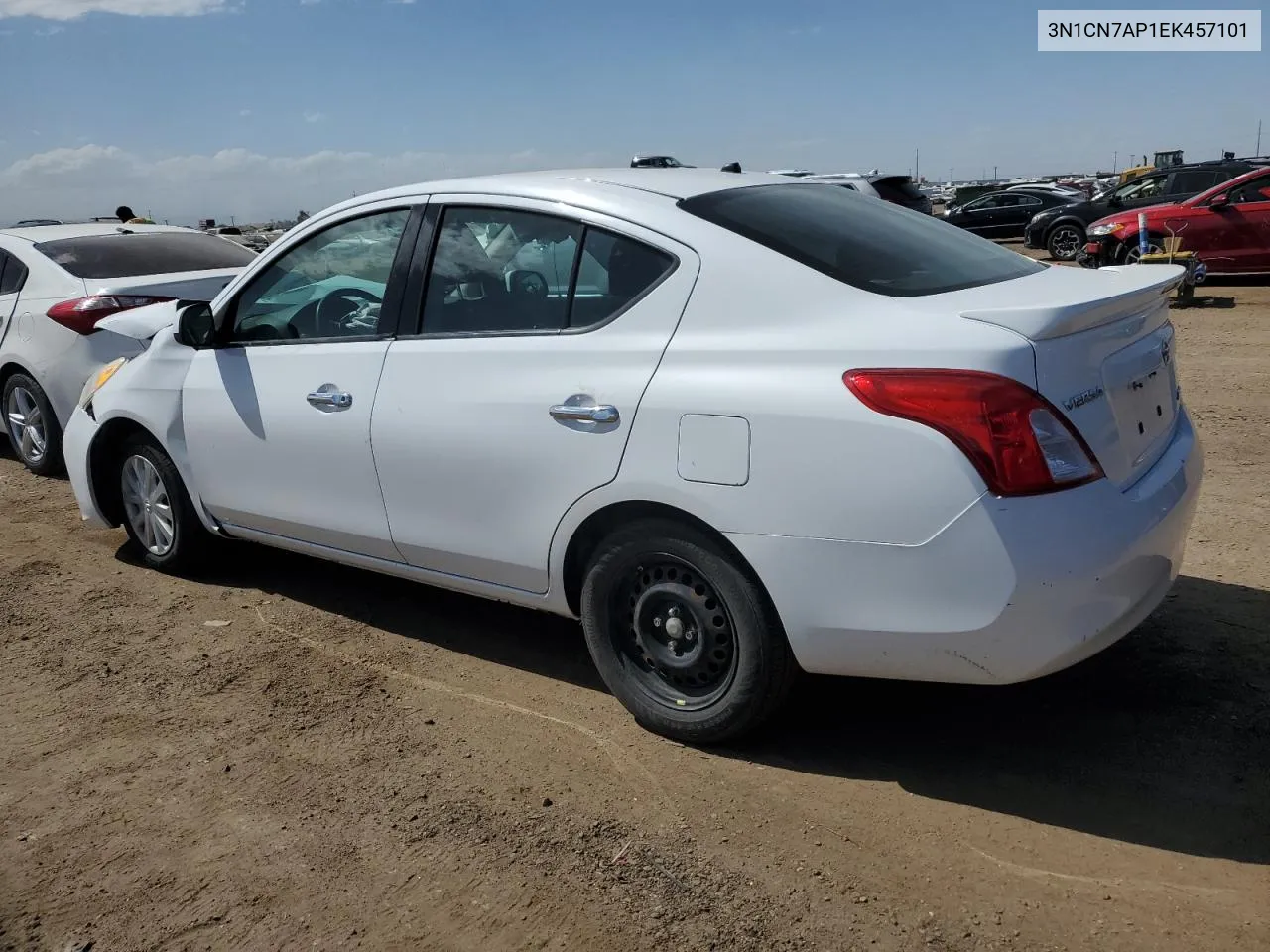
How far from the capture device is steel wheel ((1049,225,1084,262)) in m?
20.2

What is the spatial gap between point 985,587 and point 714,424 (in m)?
0.83

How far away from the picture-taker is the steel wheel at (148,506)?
5.12 metres

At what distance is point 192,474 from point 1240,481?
507 cm

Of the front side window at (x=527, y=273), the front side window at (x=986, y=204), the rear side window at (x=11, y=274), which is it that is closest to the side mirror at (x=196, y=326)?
the front side window at (x=527, y=273)

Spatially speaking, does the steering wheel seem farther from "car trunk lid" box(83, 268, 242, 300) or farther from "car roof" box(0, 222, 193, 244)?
"car roof" box(0, 222, 193, 244)

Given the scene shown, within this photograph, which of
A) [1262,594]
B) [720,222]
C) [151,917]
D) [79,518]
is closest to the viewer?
[151,917]

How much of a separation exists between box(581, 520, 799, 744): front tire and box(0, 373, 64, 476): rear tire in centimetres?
538

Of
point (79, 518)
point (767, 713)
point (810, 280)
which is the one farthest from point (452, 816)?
point (79, 518)

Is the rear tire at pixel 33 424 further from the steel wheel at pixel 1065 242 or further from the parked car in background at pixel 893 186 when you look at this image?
the steel wheel at pixel 1065 242

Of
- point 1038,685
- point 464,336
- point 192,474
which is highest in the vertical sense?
point 464,336

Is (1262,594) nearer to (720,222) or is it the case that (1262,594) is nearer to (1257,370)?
(720,222)

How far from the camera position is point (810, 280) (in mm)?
3184

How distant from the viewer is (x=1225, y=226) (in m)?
15.1

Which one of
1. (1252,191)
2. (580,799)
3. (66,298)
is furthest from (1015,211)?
(580,799)
